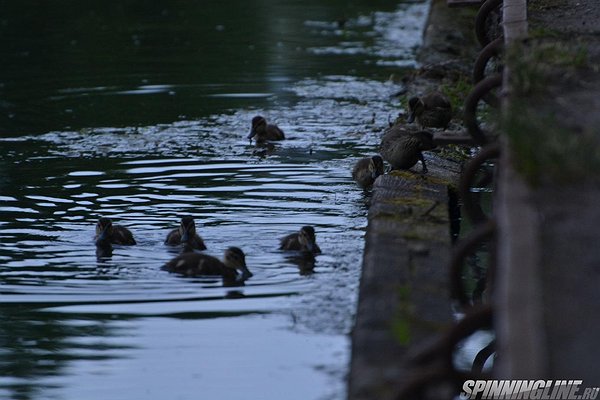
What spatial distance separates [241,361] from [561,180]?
1.76m

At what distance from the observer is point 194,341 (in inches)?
244

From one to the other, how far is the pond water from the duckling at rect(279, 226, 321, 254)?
9 centimetres

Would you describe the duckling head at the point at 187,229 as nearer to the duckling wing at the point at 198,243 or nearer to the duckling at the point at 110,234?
the duckling wing at the point at 198,243

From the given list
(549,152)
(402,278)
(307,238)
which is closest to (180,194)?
(307,238)

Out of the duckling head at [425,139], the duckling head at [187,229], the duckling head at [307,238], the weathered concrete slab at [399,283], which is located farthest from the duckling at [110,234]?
the duckling head at [425,139]

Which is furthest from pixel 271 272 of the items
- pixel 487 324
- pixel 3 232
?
pixel 487 324

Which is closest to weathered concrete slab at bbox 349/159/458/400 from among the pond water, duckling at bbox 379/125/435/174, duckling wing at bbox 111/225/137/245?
duckling at bbox 379/125/435/174

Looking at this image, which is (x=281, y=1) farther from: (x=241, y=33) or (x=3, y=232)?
(x=3, y=232)

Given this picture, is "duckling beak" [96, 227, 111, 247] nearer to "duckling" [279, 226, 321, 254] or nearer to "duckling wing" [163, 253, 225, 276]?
"duckling wing" [163, 253, 225, 276]

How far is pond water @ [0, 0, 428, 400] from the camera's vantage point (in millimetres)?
5961

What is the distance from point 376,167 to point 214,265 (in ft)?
8.84

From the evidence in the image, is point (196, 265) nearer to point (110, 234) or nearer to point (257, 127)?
point (110, 234)

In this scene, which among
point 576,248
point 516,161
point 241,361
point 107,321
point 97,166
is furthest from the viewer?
point 97,166

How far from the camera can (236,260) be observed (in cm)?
725
